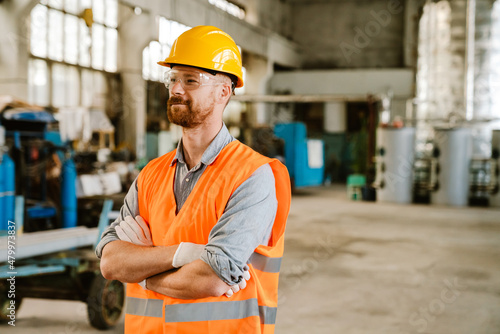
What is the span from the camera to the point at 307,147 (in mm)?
16453

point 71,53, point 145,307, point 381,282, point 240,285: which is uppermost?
point 71,53

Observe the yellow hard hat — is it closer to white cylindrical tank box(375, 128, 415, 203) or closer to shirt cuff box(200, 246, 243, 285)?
shirt cuff box(200, 246, 243, 285)

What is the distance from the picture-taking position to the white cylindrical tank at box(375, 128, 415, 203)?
14406 millimetres

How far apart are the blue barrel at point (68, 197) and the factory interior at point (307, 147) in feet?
0.07

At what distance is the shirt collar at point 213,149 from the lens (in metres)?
1.81

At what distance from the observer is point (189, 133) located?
183 centimetres

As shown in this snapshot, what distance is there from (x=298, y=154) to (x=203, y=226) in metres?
14.6

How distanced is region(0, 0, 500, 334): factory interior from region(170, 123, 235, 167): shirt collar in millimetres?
2520

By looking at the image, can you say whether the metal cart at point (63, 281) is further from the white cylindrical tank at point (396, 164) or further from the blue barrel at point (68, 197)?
the white cylindrical tank at point (396, 164)

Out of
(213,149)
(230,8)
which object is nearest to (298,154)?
(230,8)

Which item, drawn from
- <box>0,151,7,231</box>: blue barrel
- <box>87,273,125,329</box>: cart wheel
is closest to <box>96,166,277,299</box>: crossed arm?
<box>87,273,125,329</box>: cart wheel

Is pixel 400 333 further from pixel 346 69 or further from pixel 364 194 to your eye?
pixel 346 69

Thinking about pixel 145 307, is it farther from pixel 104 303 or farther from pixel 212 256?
pixel 104 303

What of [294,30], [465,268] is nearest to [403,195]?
[465,268]
